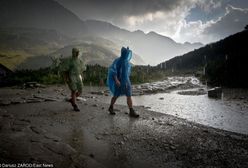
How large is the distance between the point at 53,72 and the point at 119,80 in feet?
68.7

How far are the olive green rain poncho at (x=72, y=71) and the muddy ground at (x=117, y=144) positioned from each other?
178cm

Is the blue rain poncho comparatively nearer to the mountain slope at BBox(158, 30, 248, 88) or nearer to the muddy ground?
the muddy ground

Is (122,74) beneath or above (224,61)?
beneath

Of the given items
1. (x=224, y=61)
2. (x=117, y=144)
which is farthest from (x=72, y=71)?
(x=224, y=61)

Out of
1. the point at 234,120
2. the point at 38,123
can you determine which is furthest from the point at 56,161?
the point at 234,120

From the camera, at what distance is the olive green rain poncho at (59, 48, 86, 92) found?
300 inches

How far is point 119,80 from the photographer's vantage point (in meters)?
7.29

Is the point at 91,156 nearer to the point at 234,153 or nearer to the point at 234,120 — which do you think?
the point at 234,153

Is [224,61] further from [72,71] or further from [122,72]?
[72,71]

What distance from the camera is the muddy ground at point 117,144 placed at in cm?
337

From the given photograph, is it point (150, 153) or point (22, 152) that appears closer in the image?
point (22, 152)

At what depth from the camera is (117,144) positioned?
4.29 metres

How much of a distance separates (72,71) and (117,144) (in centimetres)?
418

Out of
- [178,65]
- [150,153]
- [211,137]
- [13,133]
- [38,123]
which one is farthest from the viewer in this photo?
[178,65]
